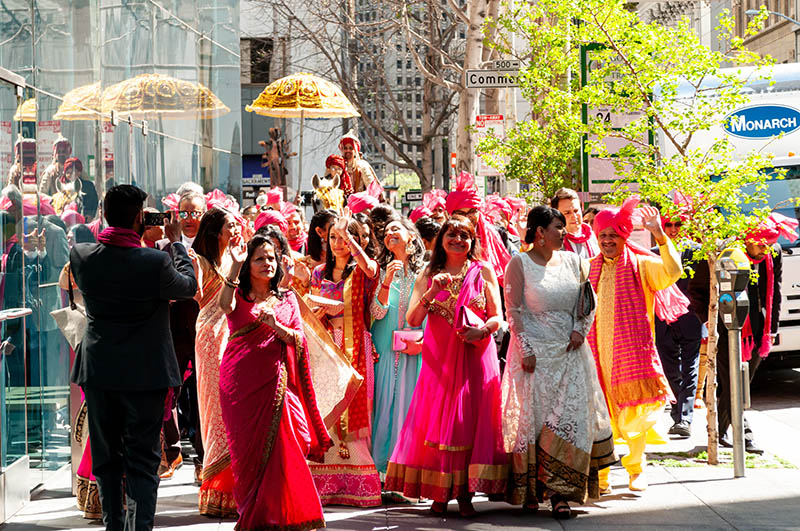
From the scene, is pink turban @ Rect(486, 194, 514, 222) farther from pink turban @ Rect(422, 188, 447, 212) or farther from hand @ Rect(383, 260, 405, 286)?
hand @ Rect(383, 260, 405, 286)

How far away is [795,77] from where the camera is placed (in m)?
14.2

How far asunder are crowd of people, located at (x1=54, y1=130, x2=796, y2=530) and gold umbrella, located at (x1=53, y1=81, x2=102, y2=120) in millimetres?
1192

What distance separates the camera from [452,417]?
7.39 meters

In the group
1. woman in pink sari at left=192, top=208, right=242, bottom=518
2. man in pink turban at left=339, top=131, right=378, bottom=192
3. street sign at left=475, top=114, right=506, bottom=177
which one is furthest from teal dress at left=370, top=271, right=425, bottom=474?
street sign at left=475, top=114, right=506, bottom=177

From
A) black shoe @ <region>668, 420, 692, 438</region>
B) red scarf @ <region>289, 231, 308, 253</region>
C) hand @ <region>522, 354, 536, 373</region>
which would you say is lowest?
black shoe @ <region>668, 420, 692, 438</region>

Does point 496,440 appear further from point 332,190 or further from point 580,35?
point 332,190

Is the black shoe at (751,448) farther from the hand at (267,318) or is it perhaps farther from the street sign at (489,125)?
the street sign at (489,125)

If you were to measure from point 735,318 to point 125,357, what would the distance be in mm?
4784

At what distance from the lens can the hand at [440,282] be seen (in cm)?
751

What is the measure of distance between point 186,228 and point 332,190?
6.06 meters

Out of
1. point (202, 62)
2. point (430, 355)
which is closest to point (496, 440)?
point (430, 355)

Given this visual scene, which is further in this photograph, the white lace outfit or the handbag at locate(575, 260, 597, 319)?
the handbag at locate(575, 260, 597, 319)

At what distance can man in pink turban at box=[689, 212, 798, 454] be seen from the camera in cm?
990

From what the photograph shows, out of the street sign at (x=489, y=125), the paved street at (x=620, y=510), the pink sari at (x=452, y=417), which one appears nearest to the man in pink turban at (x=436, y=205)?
the paved street at (x=620, y=510)
